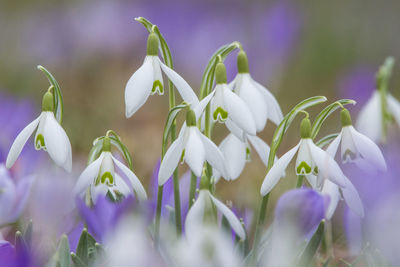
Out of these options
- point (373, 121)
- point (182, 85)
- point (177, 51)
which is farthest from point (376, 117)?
point (177, 51)

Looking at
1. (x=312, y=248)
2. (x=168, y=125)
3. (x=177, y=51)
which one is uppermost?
(x=168, y=125)

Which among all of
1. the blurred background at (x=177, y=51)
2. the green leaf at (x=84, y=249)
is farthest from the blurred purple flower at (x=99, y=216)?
the blurred background at (x=177, y=51)

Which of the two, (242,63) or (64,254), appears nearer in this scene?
(64,254)

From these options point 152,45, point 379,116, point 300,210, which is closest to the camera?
point 300,210

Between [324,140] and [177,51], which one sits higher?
[324,140]

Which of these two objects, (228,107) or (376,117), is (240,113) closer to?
(228,107)

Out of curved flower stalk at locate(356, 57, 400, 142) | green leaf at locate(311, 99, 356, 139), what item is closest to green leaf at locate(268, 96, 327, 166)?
green leaf at locate(311, 99, 356, 139)

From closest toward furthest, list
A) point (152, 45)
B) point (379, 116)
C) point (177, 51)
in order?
point (152, 45) < point (379, 116) < point (177, 51)
